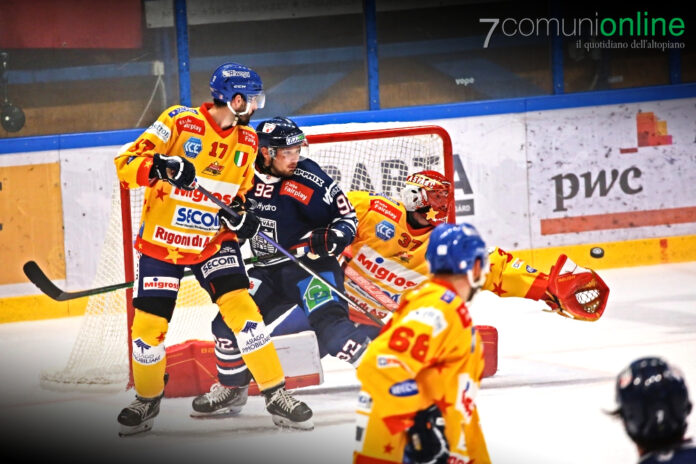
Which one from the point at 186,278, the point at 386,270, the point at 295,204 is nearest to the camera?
the point at 295,204

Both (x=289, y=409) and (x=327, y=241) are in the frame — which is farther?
(x=327, y=241)

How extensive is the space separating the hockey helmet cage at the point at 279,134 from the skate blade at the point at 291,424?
3.45 ft

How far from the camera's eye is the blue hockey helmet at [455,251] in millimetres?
2631

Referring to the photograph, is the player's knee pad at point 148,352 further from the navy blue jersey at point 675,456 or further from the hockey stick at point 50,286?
the navy blue jersey at point 675,456

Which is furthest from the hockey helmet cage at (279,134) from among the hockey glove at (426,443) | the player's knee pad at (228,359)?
the hockey glove at (426,443)

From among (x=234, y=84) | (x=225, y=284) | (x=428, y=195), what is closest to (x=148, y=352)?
(x=225, y=284)

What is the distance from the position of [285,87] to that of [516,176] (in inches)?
61.3

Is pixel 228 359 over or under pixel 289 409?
→ over

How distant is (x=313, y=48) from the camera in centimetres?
743

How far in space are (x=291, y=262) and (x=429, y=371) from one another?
2212 mm

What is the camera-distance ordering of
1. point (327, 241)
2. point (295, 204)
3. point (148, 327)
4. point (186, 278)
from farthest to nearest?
1. point (186, 278)
2. point (295, 204)
3. point (327, 241)
4. point (148, 327)

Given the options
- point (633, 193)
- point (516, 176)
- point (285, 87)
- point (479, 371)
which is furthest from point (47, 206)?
point (479, 371)

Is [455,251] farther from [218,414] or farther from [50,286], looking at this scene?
[50,286]

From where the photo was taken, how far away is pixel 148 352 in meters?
4.19
